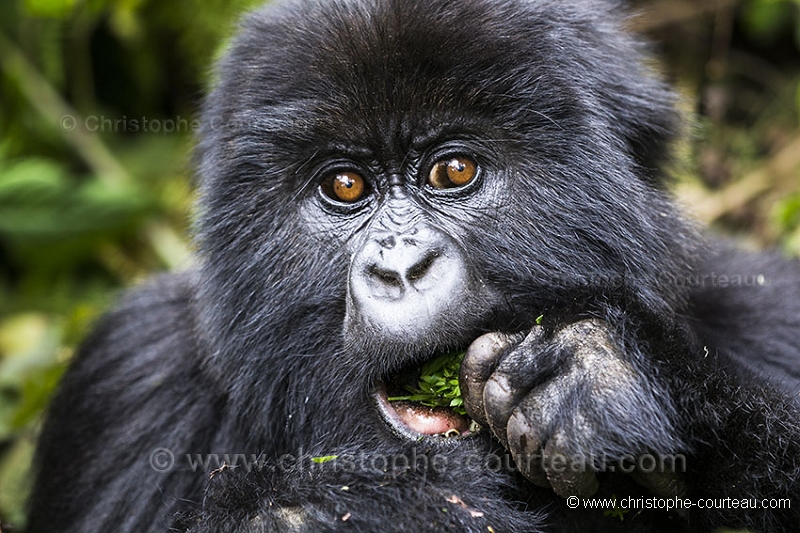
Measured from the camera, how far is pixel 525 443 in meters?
2.66

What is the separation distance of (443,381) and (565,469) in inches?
18.7

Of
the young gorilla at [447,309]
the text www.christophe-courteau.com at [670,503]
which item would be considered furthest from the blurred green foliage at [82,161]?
the text www.christophe-courteau.com at [670,503]

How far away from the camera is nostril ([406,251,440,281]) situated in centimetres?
280

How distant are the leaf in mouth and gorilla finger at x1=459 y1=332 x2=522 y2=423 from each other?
9 cm

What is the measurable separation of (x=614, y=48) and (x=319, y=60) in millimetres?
1108

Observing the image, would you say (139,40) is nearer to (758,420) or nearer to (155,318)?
(155,318)

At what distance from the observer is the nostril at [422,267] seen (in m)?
2.80

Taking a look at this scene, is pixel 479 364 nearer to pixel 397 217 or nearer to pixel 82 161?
pixel 397 217

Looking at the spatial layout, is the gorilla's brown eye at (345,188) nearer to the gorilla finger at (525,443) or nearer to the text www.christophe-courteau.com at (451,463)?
the text www.christophe-courteau.com at (451,463)

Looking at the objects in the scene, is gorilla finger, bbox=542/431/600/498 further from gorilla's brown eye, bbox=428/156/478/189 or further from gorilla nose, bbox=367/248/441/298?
gorilla's brown eye, bbox=428/156/478/189

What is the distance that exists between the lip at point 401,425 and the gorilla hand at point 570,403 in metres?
0.13

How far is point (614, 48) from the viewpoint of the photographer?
11.4 ft

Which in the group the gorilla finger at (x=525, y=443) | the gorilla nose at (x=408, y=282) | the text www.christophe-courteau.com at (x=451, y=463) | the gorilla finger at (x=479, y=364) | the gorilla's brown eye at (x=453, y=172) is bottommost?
the text www.christophe-courteau.com at (x=451, y=463)

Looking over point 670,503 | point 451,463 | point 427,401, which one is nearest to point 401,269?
point 427,401
